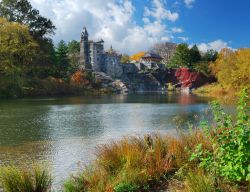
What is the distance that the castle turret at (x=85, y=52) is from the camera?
9361 cm

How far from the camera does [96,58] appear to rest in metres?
96.9

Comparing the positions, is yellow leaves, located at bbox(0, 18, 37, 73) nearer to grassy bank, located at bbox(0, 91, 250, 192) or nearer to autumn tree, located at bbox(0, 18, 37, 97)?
autumn tree, located at bbox(0, 18, 37, 97)

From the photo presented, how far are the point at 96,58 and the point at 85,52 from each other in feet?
12.2

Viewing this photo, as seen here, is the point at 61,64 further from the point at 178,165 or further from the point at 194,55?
the point at 178,165

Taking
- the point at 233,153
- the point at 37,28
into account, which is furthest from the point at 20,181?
the point at 37,28

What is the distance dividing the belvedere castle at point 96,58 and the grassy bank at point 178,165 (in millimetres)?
83653

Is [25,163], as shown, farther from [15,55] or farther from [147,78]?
[147,78]

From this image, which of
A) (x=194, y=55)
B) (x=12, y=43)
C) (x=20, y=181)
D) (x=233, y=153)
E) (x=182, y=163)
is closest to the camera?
(x=233, y=153)

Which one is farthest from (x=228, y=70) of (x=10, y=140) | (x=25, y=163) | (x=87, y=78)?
(x=25, y=163)

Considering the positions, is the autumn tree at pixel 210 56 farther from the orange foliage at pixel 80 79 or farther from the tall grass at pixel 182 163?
the tall grass at pixel 182 163

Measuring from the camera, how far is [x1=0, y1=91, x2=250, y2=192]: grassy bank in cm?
668

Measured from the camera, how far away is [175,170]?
8484mm

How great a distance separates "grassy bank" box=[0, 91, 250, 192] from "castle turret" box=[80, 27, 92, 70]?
84.6 m

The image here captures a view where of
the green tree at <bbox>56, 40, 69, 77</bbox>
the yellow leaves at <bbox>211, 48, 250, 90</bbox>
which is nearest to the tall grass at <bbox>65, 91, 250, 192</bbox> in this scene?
the yellow leaves at <bbox>211, 48, 250, 90</bbox>
